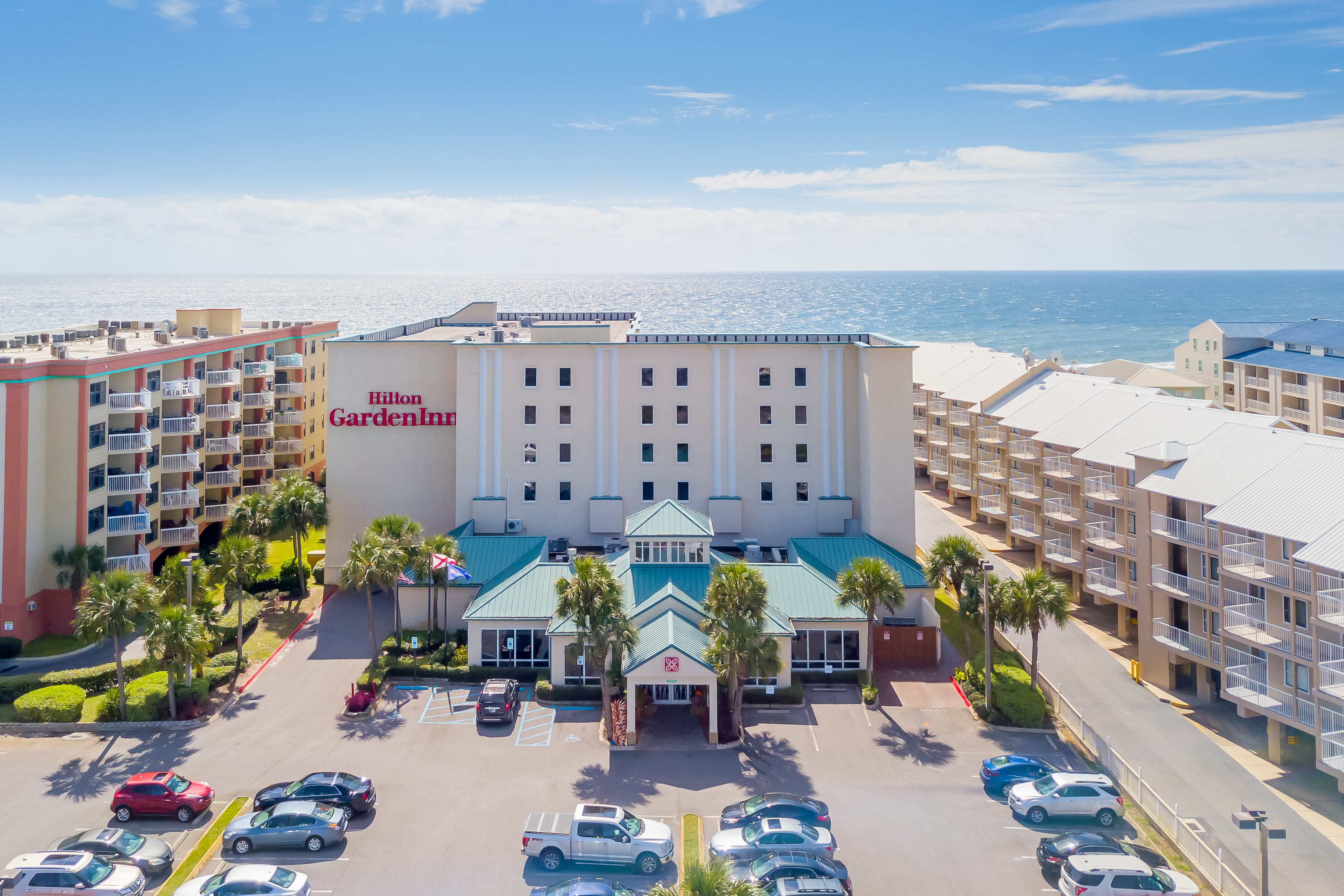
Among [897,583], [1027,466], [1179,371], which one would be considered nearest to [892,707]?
[897,583]

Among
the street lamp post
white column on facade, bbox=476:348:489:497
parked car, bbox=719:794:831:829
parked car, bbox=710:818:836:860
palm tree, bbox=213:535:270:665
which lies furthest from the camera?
white column on facade, bbox=476:348:489:497

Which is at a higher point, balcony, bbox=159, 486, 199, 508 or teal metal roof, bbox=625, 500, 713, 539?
balcony, bbox=159, 486, 199, 508

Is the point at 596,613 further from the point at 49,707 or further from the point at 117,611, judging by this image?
the point at 49,707

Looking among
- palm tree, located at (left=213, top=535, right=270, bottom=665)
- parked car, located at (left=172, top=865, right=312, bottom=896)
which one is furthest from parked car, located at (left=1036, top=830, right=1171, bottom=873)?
palm tree, located at (left=213, top=535, right=270, bottom=665)

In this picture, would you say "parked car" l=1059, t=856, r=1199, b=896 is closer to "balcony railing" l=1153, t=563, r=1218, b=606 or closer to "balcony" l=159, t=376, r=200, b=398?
"balcony railing" l=1153, t=563, r=1218, b=606

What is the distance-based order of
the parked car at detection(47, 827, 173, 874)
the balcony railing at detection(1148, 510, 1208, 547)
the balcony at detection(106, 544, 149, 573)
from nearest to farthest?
the parked car at detection(47, 827, 173, 874) → the balcony railing at detection(1148, 510, 1208, 547) → the balcony at detection(106, 544, 149, 573)

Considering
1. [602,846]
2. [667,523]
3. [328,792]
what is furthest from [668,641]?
[328,792]

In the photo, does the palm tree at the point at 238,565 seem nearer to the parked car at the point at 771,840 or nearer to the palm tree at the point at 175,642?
the palm tree at the point at 175,642
